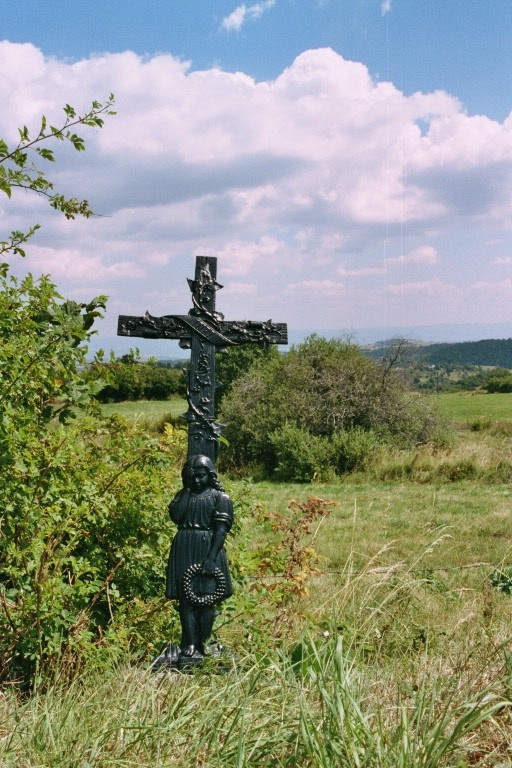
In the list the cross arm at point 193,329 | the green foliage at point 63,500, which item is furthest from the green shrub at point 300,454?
the cross arm at point 193,329

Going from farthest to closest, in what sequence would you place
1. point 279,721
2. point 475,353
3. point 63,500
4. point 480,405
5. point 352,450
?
point 475,353 → point 480,405 → point 352,450 → point 63,500 → point 279,721

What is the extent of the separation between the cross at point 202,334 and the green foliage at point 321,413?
43.0 ft

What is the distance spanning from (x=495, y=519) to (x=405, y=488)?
3.74 m

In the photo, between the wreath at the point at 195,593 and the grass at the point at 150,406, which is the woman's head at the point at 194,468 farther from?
the grass at the point at 150,406

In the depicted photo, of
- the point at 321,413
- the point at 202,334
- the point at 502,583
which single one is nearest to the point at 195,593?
the point at 202,334

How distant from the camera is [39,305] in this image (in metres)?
4.55

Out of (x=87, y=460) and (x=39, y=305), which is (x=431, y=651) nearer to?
(x=87, y=460)

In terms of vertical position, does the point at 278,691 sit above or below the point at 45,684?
above

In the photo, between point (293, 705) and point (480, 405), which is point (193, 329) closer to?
point (293, 705)

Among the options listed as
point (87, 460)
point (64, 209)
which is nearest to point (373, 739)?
Result: point (87, 460)

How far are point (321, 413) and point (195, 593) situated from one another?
14.6m

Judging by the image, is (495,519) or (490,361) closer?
(495,519)

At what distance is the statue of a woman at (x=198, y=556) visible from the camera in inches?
157

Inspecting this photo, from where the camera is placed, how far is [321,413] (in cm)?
1844
